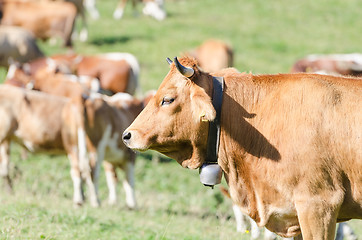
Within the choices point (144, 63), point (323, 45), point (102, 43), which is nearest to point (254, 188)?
point (144, 63)

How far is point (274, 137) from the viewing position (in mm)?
5027

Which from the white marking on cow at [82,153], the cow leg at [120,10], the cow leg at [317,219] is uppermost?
the cow leg at [317,219]

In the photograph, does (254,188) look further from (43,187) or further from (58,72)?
(58,72)

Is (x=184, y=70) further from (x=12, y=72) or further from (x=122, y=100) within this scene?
(x=12, y=72)

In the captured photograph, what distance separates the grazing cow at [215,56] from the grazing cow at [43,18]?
5.10 metres

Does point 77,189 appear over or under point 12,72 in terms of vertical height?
under

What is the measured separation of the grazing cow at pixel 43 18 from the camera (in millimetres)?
22547

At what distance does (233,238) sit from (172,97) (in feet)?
6.86

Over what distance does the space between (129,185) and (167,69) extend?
9968mm

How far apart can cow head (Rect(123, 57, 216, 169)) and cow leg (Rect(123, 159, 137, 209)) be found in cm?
529

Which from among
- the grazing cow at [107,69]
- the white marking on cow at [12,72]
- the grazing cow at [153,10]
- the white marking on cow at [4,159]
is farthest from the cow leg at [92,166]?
the grazing cow at [153,10]

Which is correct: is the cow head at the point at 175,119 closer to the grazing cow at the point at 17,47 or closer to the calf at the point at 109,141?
the calf at the point at 109,141

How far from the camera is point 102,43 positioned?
2341cm

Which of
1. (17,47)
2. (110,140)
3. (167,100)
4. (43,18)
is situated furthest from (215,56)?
(167,100)
